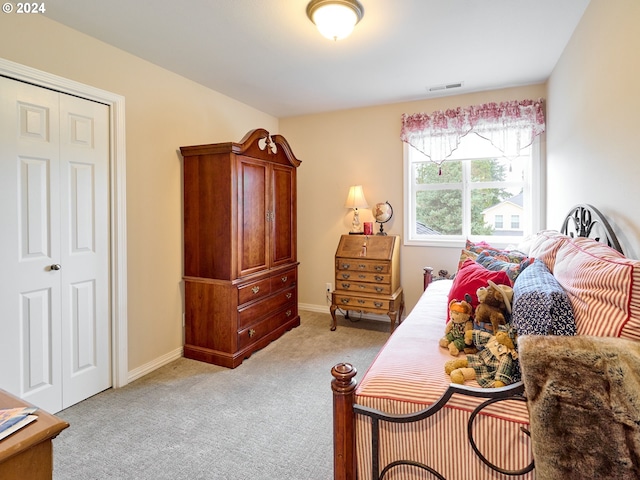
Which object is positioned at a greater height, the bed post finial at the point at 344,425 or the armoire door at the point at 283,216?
the armoire door at the point at 283,216

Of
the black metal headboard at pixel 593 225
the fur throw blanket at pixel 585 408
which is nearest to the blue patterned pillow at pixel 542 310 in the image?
the fur throw blanket at pixel 585 408

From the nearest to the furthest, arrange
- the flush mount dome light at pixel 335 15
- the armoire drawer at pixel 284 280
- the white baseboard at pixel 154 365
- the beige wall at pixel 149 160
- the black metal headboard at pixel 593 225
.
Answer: the black metal headboard at pixel 593 225
the flush mount dome light at pixel 335 15
the beige wall at pixel 149 160
the white baseboard at pixel 154 365
the armoire drawer at pixel 284 280

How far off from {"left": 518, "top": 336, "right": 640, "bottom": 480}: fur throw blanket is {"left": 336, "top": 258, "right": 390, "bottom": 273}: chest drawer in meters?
2.54

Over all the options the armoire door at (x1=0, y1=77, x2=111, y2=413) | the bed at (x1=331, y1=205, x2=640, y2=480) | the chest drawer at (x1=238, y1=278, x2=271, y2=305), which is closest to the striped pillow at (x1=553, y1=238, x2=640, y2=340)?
the bed at (x1=331, y1=205, x2=640, y2=480)

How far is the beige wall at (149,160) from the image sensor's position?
90.5 inches

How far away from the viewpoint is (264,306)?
10.6 feet

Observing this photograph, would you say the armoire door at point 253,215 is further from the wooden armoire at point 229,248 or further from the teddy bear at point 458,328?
the teddy bear at point 458,328

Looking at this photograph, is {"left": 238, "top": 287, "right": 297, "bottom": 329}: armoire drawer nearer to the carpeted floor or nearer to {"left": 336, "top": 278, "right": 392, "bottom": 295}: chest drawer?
the carpeted floor

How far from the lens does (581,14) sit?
6.81ft

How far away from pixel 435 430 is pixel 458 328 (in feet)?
1.84

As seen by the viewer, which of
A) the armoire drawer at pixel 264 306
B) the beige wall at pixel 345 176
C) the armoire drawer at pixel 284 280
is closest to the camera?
the armoire drawer at pixel 264 306

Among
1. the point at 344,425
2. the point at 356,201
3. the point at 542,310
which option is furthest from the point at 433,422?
the point at 356,201

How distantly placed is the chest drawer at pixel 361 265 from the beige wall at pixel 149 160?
5.29 feet

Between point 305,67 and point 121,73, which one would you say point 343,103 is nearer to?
point 305,67
